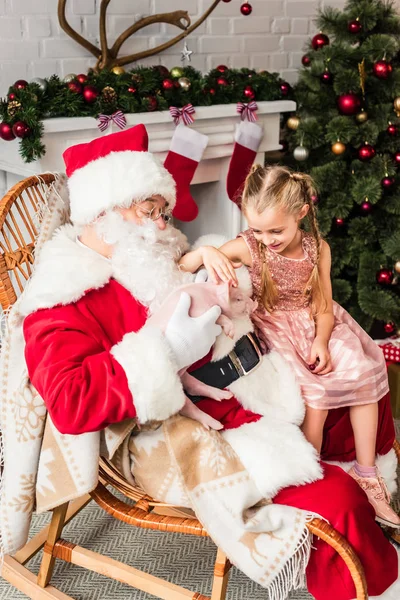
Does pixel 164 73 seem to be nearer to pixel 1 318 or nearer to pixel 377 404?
pixel 1 318

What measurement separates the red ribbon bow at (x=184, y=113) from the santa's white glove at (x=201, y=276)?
1.08 meters

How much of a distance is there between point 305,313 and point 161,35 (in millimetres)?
1596

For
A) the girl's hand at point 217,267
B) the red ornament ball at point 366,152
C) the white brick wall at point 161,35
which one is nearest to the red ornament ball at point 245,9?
the white brick wall at point 161,35

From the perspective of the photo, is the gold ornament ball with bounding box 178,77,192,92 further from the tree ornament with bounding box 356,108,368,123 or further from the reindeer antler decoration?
the tree ornament with bounding box 356,108,368,123

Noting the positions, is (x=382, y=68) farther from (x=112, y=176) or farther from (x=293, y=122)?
(x=112, y=176)

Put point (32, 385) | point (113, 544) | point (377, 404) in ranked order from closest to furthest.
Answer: point (32, 385), point (377, 404), point (113, 544)

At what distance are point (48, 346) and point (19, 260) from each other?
37 centimetres

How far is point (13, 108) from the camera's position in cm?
211

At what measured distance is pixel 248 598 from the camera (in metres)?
1.78

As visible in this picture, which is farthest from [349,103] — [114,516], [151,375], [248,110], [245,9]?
[114,516]

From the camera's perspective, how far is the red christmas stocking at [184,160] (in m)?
2.57

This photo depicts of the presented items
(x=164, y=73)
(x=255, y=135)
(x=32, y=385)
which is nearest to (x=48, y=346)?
(x=32, y=385)

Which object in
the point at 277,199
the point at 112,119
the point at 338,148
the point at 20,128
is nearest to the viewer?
the point at 277,199

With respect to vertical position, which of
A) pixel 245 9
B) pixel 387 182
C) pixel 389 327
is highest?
pixel 245 9
